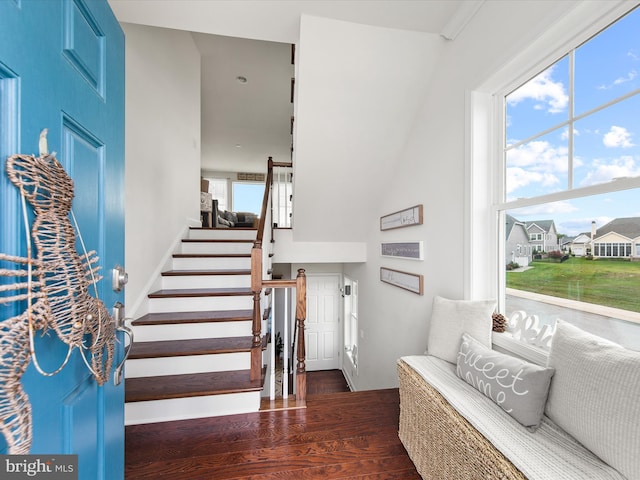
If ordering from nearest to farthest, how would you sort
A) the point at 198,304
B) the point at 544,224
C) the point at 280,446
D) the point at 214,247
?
the point at 544,224
the point at 280,446
the point at 198,304
the point at 214,247

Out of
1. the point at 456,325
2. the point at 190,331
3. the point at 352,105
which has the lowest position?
the point at 190,331

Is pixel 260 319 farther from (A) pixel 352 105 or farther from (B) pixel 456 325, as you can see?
(A) pixel 352 105

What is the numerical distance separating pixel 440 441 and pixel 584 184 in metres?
1.27

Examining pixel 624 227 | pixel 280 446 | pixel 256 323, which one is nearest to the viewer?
pixel 624 227

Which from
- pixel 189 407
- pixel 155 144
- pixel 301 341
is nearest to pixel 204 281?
pixel 189 407

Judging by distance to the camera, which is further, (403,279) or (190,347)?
(403,279)

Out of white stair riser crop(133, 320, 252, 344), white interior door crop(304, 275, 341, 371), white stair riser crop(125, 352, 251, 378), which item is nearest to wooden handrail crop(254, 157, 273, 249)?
white stair riser crop(133, 320, 252, 344)

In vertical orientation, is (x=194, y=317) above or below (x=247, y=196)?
below

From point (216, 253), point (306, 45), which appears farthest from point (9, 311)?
point (216, 253)

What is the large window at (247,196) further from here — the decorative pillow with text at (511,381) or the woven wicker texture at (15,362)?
the woven wicker texture at (15,362)

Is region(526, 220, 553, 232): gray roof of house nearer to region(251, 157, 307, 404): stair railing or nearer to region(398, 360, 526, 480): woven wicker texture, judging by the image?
region(398, 360, 526, 480): woven wicker texture

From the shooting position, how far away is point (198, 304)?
2.43m

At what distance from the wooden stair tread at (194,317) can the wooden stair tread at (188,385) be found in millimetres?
392

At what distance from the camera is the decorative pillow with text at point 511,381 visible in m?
1.00
